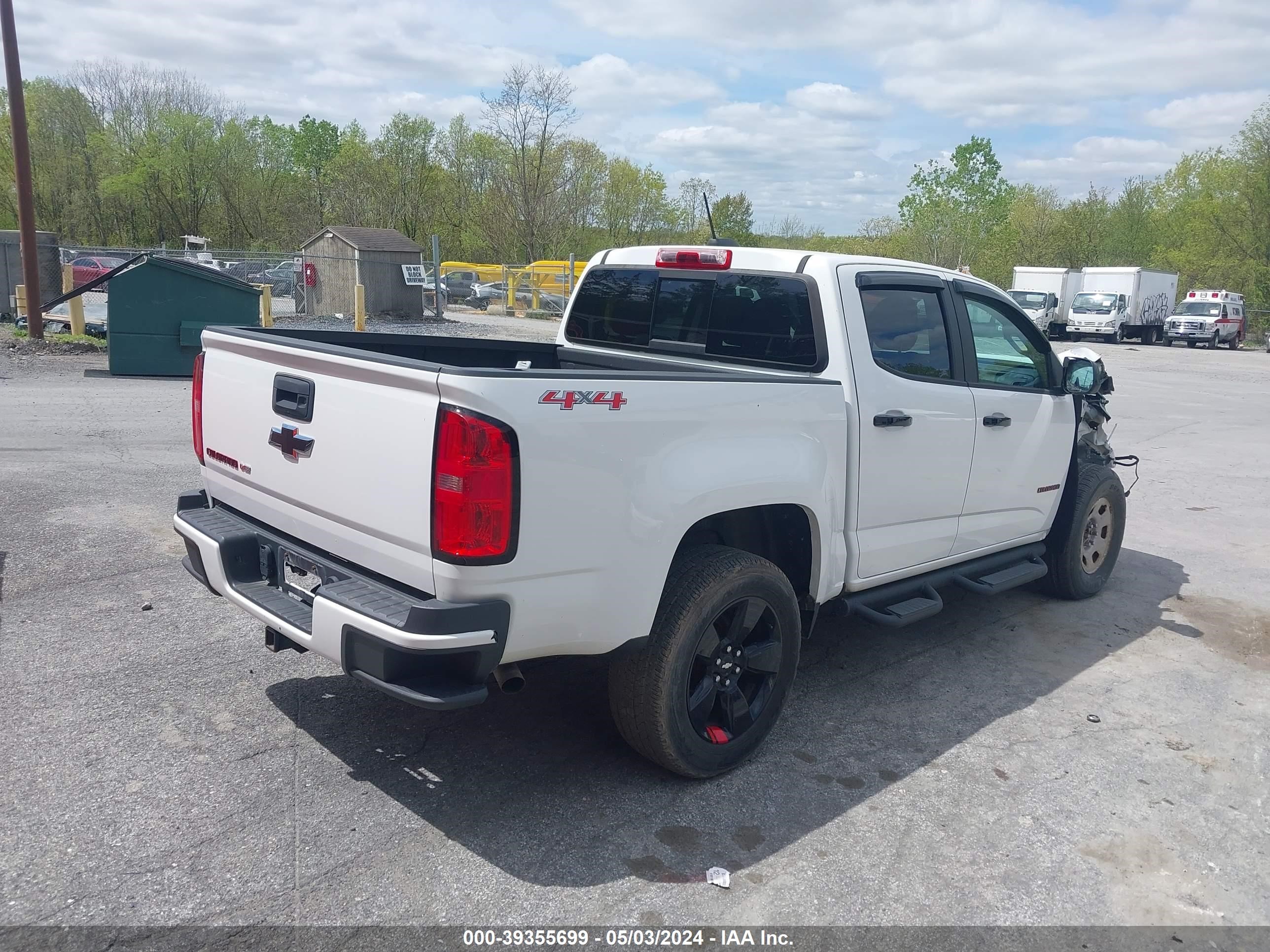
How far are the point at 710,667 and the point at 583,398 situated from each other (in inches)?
48.8

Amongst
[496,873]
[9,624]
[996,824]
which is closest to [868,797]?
[996,824]

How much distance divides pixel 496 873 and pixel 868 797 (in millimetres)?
1445

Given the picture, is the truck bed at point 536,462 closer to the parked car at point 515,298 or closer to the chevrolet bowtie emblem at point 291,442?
the chevrolet bowtie emblem at point 291,442

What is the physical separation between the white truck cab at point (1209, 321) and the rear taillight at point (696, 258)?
40.1 m

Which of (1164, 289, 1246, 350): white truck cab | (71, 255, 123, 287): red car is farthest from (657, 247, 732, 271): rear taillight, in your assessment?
(1164, 289, 1246, 350): white truck cab

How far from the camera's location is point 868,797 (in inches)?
144

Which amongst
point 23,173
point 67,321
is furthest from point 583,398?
point 67,321

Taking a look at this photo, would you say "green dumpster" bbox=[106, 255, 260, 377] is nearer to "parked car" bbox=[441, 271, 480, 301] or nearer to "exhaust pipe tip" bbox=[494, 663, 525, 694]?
"exhaust pipe tip" bbox=[494, 663, 525, 694]

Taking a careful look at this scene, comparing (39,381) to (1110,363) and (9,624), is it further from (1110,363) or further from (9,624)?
(1110,363)

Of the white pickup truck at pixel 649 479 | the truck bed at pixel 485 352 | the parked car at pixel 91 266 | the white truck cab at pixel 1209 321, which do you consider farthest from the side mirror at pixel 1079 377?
the white truck cab at pixel 1209 321

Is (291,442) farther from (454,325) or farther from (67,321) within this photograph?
(454,325)

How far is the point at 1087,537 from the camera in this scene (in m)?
6.14

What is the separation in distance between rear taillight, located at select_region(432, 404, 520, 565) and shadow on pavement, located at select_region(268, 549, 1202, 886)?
0.64 meters

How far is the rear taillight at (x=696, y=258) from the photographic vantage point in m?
4.52
